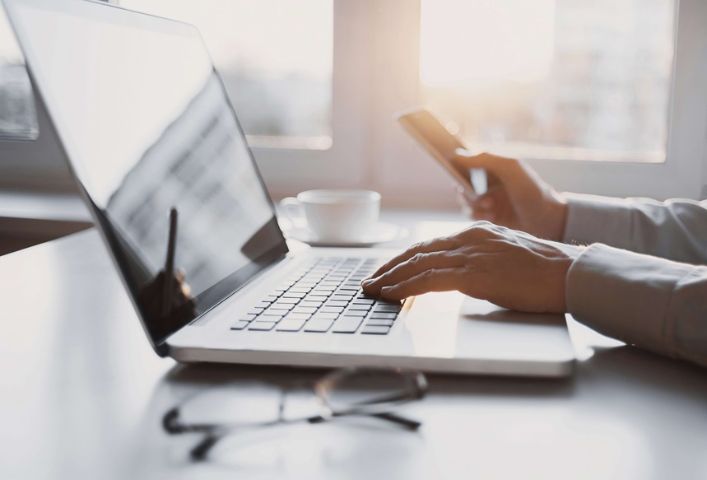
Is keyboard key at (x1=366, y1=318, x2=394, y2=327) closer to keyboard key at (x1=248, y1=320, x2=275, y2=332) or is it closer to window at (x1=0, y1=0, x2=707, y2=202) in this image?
keyboard key at (x1=248, y1=320, x2=275, y2=332)

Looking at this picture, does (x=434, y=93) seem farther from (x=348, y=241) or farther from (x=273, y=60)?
(x=348, y=241)

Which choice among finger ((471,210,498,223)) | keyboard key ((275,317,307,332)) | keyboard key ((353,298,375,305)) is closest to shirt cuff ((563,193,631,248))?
finger ((471,210,498,223))

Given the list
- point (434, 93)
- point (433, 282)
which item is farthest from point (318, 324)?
point (434, 93)

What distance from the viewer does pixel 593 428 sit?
0.48 meters

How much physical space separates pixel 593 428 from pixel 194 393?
10.6 inches

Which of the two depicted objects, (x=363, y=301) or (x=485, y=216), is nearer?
(x=363, y=301)

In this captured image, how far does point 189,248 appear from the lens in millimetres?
704

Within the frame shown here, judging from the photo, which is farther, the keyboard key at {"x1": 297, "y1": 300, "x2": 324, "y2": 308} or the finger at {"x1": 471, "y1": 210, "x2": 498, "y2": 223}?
the finger at {"x1": 471, "y1": 210, "x2": 498, "y2": 223}

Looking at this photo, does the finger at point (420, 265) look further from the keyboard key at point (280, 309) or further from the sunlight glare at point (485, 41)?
the sunlight glare at point (485, 41)

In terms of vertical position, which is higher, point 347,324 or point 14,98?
point 14,98

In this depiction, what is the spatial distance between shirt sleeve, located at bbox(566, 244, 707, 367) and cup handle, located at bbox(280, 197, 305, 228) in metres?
0.57

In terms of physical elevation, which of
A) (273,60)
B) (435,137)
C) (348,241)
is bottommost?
(348,241)

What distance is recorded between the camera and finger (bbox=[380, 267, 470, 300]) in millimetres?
688

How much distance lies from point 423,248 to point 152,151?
274 millimetres
